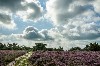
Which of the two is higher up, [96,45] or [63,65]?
[96,45]

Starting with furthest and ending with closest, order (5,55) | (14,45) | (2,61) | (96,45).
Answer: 1. (14,45)
2. (96,45)
3. (5,55)
4. (2,61)

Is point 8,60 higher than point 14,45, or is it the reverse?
point 14,45

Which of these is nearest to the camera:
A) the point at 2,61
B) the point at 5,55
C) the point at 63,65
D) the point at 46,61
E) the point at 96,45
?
the point at 63,65

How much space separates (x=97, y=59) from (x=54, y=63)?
13.4 feet

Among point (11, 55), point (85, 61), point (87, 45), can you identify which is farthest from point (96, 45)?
point (85, 61)

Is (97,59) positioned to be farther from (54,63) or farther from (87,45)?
(87,45)

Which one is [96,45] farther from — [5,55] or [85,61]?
[85,61]

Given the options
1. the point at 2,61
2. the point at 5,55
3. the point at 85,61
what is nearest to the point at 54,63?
the point at 85,61

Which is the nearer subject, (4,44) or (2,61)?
(2,61)

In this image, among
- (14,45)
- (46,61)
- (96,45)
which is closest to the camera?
(46,61)

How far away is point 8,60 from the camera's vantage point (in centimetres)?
3091

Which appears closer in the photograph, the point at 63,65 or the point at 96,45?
the point at 63,65

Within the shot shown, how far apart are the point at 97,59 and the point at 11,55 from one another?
12253 mm

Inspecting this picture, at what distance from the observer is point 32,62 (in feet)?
81.8
